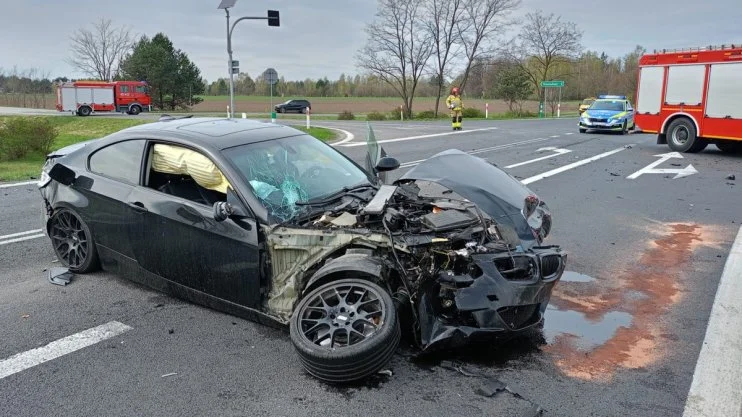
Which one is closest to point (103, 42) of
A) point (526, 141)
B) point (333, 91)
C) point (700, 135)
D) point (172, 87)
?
point (172, 87)

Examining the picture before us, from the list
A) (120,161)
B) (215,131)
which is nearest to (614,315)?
(215,131)

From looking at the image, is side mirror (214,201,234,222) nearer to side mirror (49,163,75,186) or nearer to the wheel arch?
the wheel arch

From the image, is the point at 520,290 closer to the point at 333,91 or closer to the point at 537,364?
the point at 537,364

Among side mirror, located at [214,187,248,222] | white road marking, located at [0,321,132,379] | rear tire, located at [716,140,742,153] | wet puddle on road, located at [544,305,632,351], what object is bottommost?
white road marking, located at [0,321,132,379]

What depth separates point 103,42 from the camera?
215ft

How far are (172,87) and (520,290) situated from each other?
57.7 m

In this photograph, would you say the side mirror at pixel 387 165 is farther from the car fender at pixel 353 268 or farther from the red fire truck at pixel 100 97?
the red fire truck at pixel 100 97

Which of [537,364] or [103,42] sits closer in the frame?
[537,364]

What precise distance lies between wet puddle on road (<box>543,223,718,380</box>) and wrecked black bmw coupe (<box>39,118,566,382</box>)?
0.41 meters

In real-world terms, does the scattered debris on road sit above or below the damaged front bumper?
below

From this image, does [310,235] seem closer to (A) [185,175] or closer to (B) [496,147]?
(A) [185,175]

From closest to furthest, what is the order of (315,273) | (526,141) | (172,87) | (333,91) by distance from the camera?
(315,273) < (526,141) < (172,87) < (333,91)

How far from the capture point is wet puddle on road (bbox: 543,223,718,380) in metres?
3.75

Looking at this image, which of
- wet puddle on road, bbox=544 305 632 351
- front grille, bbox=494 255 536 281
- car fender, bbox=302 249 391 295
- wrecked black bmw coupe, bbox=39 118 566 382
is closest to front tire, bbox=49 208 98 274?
wrecked black bmw coupe, bbox=39 118 566 382
